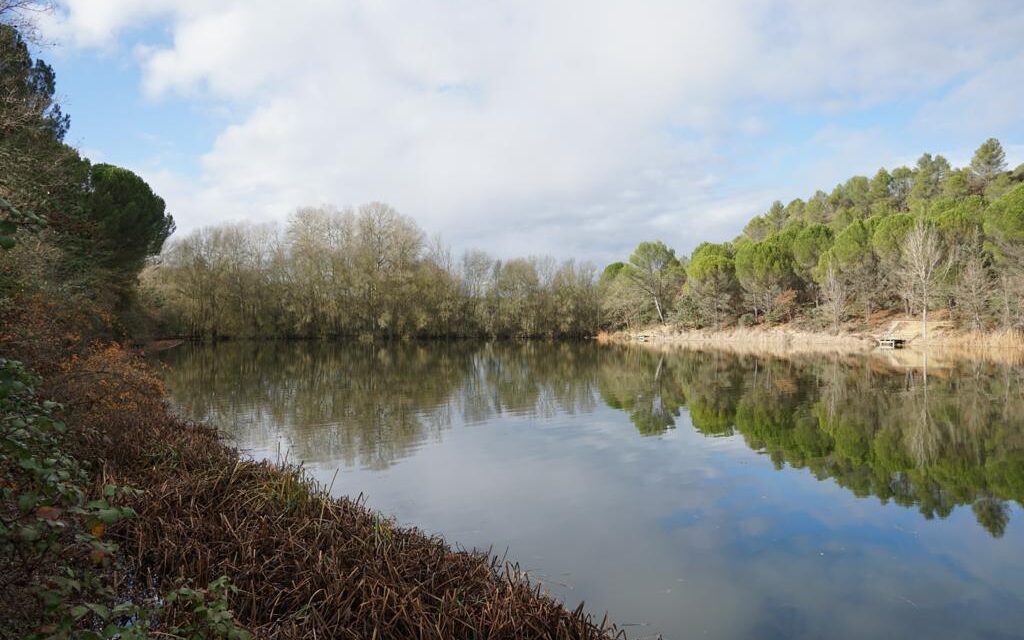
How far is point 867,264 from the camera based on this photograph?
48.7 metres

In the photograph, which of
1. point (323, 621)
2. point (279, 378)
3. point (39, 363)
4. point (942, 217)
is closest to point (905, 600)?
point (323, 621)

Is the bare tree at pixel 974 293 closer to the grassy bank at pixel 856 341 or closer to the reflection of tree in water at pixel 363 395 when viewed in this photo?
the grassy bank at pixel 856 341

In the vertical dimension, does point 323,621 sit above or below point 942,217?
below

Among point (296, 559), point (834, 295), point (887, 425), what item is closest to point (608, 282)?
point (834, 295)

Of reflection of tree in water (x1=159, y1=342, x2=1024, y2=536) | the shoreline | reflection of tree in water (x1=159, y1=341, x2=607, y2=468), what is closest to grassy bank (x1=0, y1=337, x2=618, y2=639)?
reflection of tree in water (x1=159, y1=341, x2=607, y2=468)

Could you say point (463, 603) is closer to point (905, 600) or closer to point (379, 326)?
point (905, 600)

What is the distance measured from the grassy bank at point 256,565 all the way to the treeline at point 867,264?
38.7m

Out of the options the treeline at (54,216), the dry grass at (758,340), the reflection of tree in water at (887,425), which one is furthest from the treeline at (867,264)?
the treeline at (54,216)

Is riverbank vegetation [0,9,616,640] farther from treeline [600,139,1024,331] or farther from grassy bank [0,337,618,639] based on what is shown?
treeline [600,139,1024,331]

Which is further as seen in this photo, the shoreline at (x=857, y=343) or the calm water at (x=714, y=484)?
the shoreline at (x=857, y=343)

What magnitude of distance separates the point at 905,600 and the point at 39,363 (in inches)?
414

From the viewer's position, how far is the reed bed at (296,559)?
463cm

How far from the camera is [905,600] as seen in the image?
20.6 feet

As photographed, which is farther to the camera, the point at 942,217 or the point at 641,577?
the point at 942,217
